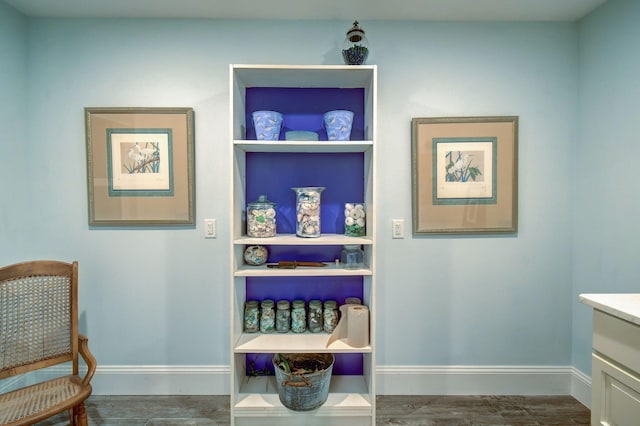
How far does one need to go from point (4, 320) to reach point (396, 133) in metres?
2.28

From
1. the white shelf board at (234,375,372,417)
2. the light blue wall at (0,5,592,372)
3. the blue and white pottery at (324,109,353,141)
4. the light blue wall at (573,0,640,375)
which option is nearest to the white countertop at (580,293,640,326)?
the light blue wall at (573,0,640,375)

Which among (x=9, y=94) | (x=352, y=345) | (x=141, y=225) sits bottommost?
(x=352, y=345)

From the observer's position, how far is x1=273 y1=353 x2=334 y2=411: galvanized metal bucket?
1.73 m

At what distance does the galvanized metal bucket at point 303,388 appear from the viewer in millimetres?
1726

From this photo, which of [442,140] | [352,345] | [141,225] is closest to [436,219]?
[442,140]

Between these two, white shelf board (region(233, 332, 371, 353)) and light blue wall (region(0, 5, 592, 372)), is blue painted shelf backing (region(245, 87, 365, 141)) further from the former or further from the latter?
white shelf board (region(233, 332, 371, 353))

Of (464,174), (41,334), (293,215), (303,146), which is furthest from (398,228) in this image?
(41,334)

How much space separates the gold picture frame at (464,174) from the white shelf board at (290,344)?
83 cm

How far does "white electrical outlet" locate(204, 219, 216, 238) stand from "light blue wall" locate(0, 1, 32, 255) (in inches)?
42.2

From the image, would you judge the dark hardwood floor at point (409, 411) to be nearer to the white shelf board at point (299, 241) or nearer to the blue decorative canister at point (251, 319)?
the blue decorative canister at point (251, 319)

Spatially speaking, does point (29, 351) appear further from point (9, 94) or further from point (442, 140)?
point (442, 140)

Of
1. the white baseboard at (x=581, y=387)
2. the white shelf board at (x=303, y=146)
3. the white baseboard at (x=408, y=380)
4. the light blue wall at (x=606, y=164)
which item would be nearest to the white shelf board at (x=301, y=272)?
the white shelf board at (x=303, y=146)

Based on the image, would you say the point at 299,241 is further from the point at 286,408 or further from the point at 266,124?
the point at 286,408

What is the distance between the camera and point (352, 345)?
1.76 metres
